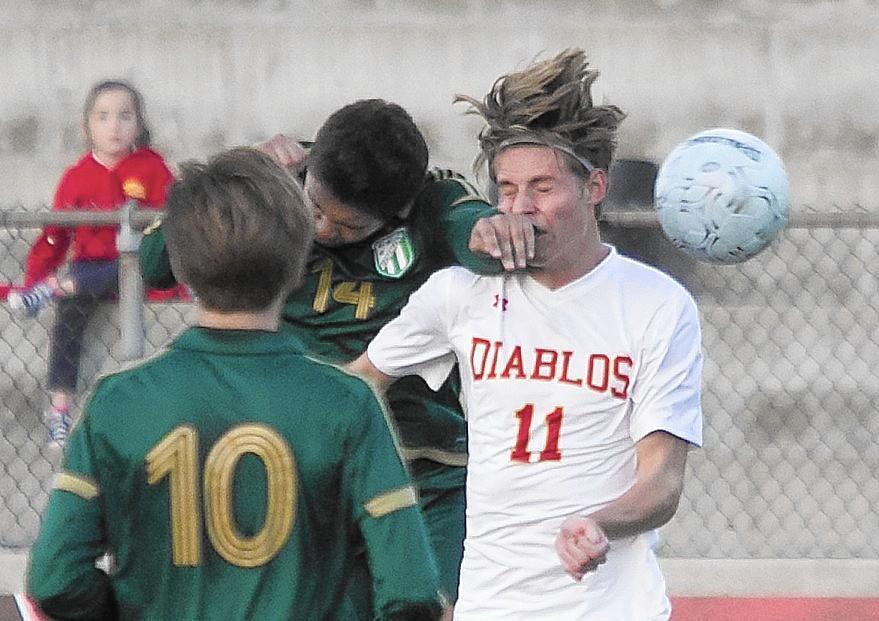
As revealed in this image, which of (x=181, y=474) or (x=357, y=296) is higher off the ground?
(x=181, y=474)

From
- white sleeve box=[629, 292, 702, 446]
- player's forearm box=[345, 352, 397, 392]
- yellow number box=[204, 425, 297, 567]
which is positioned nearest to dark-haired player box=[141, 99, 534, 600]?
player's forearm box=[345, 352, 397, 392]

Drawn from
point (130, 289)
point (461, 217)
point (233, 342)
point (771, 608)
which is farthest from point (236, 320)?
point (771, 608)

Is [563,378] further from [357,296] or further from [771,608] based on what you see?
[771,608]

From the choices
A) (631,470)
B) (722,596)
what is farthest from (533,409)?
(722,596)

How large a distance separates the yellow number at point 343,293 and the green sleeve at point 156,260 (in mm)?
378

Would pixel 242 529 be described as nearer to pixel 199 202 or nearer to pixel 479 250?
pixel 199 202

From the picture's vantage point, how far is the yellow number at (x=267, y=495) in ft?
8.51

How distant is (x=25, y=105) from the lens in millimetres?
10523

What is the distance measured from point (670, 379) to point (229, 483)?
1.29m

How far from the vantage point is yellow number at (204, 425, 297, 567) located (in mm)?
2594

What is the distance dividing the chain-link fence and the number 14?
2.59m

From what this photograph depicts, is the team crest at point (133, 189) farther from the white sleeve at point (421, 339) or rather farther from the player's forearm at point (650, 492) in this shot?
the player's forearm at point (650, 492)

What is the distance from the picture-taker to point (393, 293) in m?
4.44

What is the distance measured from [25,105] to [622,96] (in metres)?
3.64
